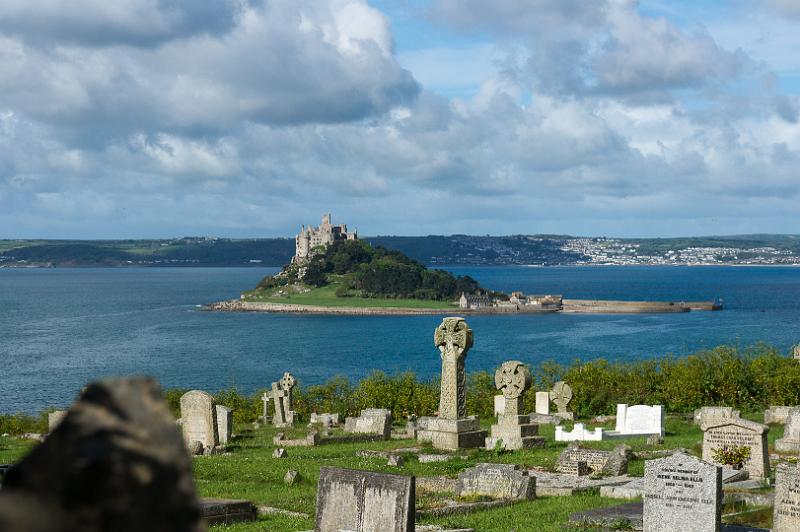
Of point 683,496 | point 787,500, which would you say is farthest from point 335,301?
point 683,496

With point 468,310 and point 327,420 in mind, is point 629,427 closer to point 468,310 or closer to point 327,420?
→ point 327,420

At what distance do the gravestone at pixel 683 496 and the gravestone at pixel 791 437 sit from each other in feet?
37.0

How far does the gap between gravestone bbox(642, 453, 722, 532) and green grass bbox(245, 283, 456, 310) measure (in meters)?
154

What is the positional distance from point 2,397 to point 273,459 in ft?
146

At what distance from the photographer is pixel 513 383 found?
25812mm

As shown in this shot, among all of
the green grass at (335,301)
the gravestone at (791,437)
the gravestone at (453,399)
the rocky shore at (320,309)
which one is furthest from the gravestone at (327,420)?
the green grass at (335,301)

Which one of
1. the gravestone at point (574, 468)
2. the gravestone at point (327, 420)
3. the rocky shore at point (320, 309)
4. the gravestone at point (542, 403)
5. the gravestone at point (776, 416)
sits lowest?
the rocky shore at point (320, 309)

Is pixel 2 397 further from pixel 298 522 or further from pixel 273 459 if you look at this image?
pixel 298 522

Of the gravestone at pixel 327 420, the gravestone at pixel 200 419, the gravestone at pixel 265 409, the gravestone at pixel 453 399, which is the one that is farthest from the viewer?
the gravestone at pixel 265 409

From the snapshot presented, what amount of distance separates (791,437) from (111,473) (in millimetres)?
23401

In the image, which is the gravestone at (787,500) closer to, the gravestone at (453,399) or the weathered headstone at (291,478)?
the weathered headstone at (291,478)

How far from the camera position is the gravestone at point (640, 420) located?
87.0 ft

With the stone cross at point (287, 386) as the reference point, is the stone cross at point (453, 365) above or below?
above

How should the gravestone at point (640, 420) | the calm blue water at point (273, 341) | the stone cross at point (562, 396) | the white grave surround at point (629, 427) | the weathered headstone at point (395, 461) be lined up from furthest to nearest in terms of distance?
1. the calm blue water at point (273, 341)
2. the stone cross at point (562, 396)
3. the gravestone at point (640, 420)
4. the white grave surround at point (629, 427)
5. the weathered headstone at point (395, 461)
